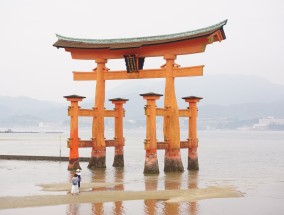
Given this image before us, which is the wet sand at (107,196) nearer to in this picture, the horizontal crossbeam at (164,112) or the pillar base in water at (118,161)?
the horizontal crossbeam at (164,112)

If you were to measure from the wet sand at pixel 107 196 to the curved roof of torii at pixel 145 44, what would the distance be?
8933mm

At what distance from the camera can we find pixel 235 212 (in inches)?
674

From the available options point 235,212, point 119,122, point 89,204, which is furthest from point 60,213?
point 119,122

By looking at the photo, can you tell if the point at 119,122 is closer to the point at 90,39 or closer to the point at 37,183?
the point at 90,39

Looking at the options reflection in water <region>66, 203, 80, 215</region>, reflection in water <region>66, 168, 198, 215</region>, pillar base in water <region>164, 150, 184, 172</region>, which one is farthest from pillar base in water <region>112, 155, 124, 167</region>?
reflection in water <region>66, 203, 80, 215</region>

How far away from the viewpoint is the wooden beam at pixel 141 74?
2652 cm

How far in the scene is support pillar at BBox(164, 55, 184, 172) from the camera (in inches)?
1081

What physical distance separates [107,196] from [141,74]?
11.4 meters

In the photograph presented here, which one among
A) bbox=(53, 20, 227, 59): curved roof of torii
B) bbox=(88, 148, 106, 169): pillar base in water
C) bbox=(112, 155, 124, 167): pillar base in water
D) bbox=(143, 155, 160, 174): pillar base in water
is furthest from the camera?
bbox=(112, 155, 124, 167): pillar base in water

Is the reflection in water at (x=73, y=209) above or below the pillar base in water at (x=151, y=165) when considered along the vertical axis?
below

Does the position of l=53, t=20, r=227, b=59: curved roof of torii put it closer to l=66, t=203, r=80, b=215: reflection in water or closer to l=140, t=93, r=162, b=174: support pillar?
l=140, t=93, r=162, b=174: support pillar

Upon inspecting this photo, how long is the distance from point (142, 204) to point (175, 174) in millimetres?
9509


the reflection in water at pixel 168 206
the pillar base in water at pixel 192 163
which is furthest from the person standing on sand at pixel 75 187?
the pillar base in water at pixel 192 163

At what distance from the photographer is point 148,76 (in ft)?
94.8
